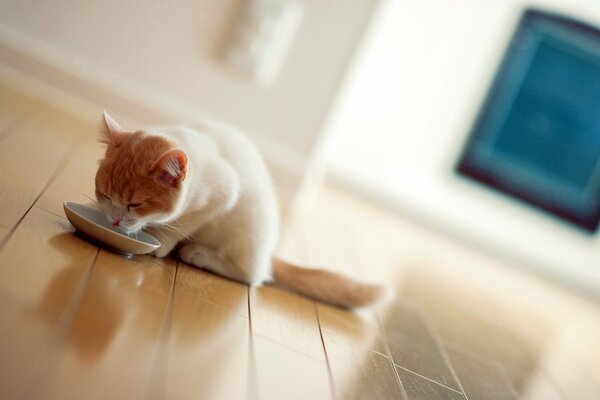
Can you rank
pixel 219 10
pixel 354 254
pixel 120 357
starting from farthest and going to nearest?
pixel 219 10
pixel 354 254
pixel 120 357

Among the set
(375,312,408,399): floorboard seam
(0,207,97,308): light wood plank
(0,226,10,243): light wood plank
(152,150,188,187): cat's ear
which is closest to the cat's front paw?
(0,207,97,308): light wood plank

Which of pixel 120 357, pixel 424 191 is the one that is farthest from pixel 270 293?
pixel 424 191

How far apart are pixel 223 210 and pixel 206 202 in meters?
0.06

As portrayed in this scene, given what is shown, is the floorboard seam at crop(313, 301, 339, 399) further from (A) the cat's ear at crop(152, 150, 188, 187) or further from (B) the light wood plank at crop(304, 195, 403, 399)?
(A) the cat's ear at crop(152, 150, 188, 187)

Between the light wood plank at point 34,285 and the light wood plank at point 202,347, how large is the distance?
0.62 feet

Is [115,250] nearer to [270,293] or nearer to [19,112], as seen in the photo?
[270,293]

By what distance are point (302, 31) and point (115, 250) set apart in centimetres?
205

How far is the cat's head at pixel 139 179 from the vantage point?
57.4 inches

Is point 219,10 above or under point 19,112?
above

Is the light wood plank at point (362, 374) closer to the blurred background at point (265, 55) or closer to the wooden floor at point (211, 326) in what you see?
the wooden floor at point (211, 326)

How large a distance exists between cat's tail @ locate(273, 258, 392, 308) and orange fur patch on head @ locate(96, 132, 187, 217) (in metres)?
0.53

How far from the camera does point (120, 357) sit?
1132 mm

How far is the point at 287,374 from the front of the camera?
139cm

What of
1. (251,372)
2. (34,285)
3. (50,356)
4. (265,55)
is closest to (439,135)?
(265,55)
